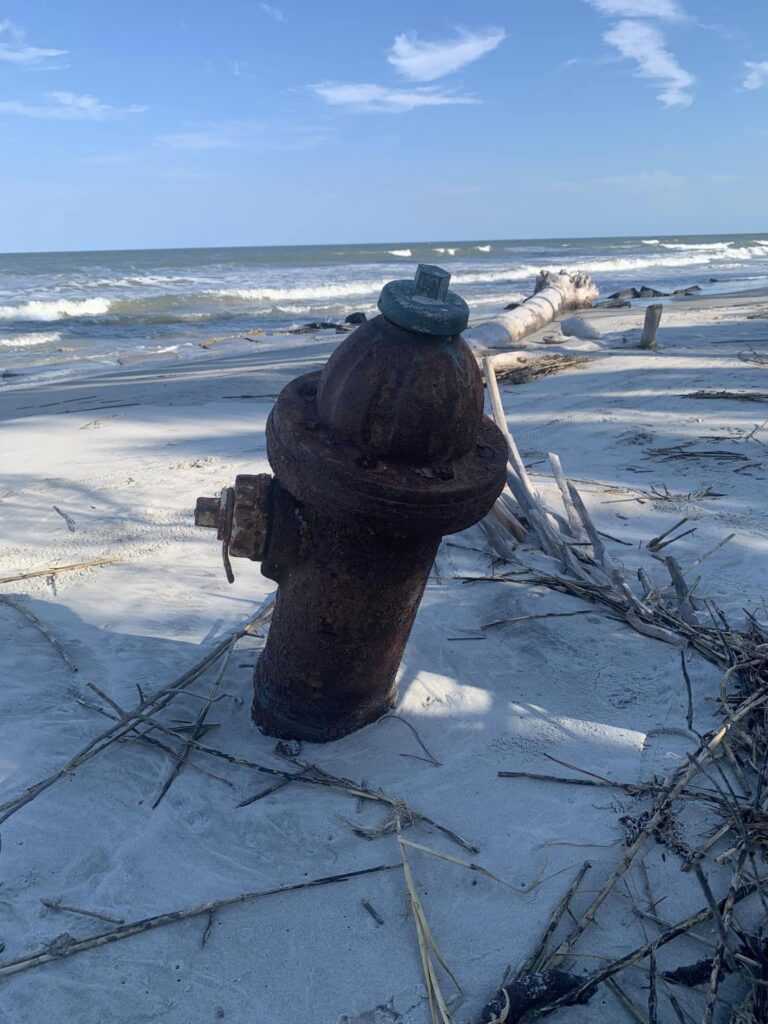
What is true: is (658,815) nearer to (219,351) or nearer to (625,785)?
(625,785)

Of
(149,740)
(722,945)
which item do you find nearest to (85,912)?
(149,740)

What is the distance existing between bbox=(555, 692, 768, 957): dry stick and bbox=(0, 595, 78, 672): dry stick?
6.44 feet

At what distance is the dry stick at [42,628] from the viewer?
9.77ft

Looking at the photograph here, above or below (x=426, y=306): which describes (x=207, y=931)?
below

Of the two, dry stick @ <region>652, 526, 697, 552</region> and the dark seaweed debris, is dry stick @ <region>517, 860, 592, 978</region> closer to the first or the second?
the dark seaweed debris

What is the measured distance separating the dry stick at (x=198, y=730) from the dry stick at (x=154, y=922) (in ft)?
1.42

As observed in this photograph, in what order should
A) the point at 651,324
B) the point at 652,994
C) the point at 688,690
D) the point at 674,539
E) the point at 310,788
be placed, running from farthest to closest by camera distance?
1. the point at 651,324
2. the point at 674,539
3. the point at 688,690
4. the point at 310,788
5. the point at 652,994

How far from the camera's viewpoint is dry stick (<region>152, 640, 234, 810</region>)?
2359 millimetres

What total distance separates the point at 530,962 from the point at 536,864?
1.02 ft

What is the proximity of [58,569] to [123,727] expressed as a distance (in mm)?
1438

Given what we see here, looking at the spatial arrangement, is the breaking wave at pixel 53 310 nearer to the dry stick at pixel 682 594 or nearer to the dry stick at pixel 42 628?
the dry stick at pixel 42 628

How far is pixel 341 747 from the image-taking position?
104 inches

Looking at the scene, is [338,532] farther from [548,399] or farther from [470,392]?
[548,399]

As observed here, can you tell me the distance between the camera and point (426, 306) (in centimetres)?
228
